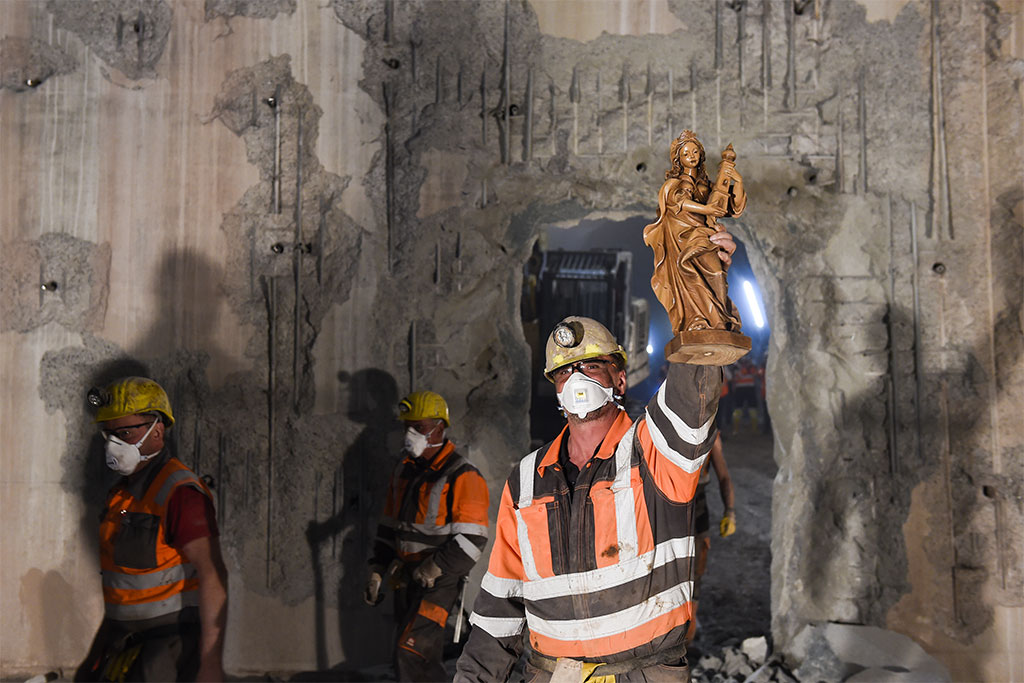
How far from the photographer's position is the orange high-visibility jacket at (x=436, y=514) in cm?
339

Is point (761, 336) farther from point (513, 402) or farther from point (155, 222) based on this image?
point (155, 222)

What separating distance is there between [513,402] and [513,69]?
2.06 m

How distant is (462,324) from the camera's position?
427 centimetres

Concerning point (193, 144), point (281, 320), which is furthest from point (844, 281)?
point (193, 144)

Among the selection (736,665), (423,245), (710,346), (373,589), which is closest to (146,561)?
(373,589)

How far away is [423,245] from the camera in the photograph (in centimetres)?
427

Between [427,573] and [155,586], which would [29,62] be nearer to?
[155,586]

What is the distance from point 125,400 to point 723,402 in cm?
983

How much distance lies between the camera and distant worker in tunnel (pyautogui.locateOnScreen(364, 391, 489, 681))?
11.1ft

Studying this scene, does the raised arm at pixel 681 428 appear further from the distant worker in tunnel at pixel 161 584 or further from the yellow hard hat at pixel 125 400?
the yellow hard hat at pixel 125 400

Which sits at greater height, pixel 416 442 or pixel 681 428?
pixel 681 428

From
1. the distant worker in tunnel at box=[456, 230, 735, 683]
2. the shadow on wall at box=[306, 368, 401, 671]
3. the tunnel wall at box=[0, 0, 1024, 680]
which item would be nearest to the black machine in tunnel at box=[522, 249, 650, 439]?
the tunnel wall at box=[0, 0, 1024, 680]

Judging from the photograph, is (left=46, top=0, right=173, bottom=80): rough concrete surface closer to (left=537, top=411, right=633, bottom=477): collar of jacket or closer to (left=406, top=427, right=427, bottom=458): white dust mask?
(left=406, top=427, right=427, bottom=458): white dust mask

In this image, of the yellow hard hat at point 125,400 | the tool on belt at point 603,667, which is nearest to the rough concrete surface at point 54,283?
the yellow hard hat at point 125,400
